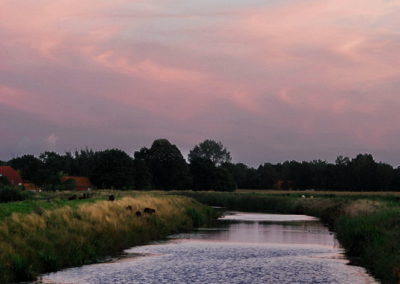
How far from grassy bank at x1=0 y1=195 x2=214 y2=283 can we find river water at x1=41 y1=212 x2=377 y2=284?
94cm

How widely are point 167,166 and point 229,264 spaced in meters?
136

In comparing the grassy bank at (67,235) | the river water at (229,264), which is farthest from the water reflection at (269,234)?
the grassy bank at (67,235)

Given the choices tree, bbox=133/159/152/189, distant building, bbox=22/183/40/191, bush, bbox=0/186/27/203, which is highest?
tree, bbox=133/159/152/189

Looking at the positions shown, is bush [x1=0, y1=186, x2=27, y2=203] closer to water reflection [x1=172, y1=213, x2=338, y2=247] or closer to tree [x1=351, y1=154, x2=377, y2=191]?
water reflection [x1=172, y1=213, x2=338, y2=247]

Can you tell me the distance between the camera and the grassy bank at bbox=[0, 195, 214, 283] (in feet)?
84.3

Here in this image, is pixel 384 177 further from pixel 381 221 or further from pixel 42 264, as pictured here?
pixel 42 264

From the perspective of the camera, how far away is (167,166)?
16688cm

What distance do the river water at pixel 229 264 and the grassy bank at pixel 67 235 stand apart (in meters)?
0.94

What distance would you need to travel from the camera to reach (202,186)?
169 metres

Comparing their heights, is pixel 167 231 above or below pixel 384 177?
below

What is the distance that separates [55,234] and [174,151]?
138m

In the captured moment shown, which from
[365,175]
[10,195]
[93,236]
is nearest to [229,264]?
[93,236]

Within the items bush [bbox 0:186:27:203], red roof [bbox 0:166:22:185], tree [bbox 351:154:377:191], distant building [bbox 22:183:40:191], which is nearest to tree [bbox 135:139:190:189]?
distant building [bbox 22:183:40:191]

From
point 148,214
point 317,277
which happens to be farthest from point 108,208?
point 317,277
